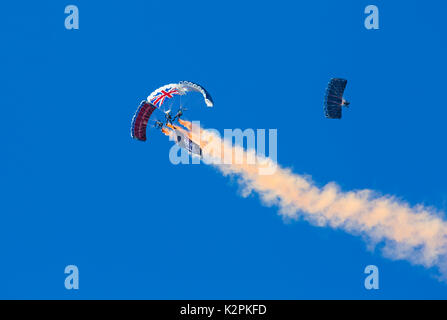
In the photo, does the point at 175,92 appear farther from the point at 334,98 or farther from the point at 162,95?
the point at 334,98

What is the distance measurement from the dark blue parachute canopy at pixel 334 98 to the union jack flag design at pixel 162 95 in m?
10.5

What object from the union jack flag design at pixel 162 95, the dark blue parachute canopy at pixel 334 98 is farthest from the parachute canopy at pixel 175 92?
the dark blue parachute canopy at pixel 334 98

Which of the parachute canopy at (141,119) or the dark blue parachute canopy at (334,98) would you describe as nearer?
Result: the dark blue parachute canopy at (334,98)

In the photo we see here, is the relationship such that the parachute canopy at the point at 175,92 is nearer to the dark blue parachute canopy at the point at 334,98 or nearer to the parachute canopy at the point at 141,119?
the parachute canopy at the point at 141,119

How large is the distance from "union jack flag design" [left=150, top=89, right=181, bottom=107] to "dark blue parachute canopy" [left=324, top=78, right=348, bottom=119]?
10509 mm

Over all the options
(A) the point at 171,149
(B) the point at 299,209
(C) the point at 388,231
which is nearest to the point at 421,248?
(C) the point at 388,231

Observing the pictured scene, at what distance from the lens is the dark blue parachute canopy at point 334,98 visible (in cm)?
6400

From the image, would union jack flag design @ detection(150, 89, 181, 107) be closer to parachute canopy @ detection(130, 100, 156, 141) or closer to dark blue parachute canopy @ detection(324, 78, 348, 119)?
parachute canopy @ detection(130, 100, 156, 141)

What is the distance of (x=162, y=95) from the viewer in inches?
2603

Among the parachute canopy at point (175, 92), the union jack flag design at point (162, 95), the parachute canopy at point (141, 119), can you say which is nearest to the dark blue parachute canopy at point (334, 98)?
the parachute canopy at point (175, 92)

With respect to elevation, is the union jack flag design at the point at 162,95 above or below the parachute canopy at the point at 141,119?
above

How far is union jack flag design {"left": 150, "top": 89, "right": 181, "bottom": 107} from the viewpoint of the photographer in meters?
65.9

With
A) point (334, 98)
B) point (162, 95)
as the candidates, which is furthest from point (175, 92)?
point (334, 98)
